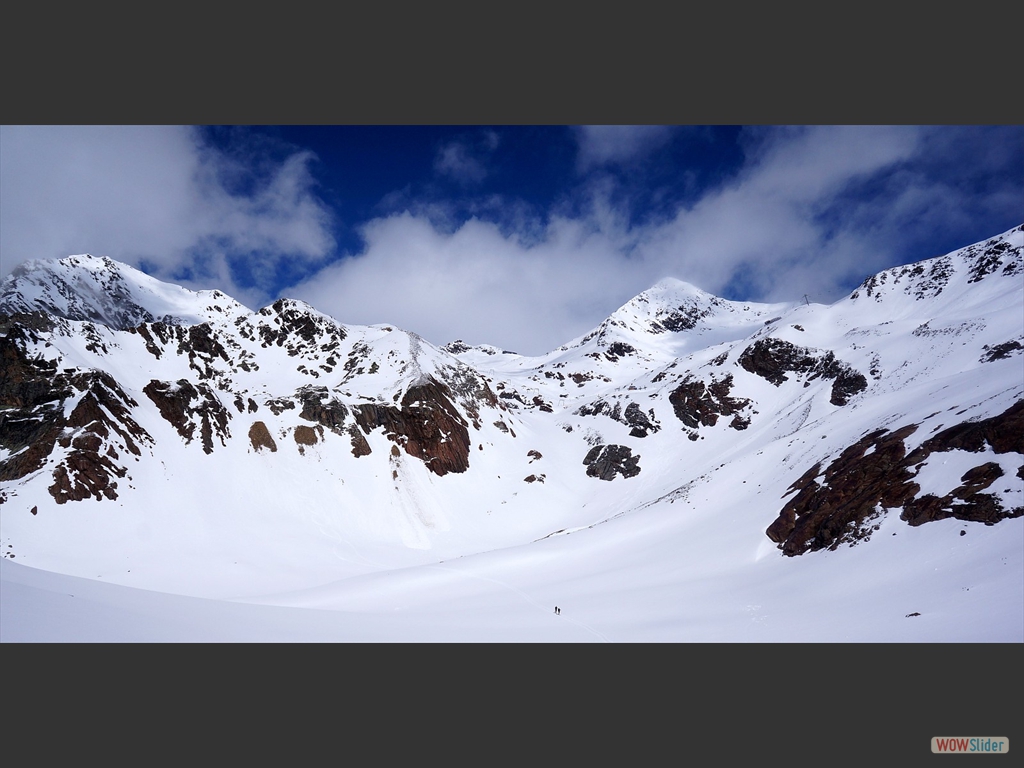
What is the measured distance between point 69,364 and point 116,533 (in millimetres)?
22295

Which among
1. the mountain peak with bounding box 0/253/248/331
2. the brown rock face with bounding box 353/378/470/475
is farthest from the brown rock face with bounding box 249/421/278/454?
the mountain peak with bounding box 0/253/248/331

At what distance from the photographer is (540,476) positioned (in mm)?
73750

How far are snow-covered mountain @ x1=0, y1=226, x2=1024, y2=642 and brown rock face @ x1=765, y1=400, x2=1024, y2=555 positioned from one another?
0.46 feet

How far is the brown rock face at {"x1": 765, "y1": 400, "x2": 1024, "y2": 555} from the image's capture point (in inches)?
757

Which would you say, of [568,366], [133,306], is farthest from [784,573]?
[133,306]

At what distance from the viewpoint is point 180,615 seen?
11297mm

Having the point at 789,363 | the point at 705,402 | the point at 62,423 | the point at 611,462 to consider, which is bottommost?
the point at 62,423

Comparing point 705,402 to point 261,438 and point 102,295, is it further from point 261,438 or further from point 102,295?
point 102,295

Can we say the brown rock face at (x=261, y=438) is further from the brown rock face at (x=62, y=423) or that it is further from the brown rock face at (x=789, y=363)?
the brown rock face at (x=789, y=363)

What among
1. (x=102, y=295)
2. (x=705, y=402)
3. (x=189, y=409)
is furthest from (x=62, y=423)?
(x=102, y=295)

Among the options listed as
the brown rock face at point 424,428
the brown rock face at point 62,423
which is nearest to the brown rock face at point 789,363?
the brown rock face at point 424,428

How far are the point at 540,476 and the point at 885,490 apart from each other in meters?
53.6

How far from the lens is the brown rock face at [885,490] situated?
1923 cm
